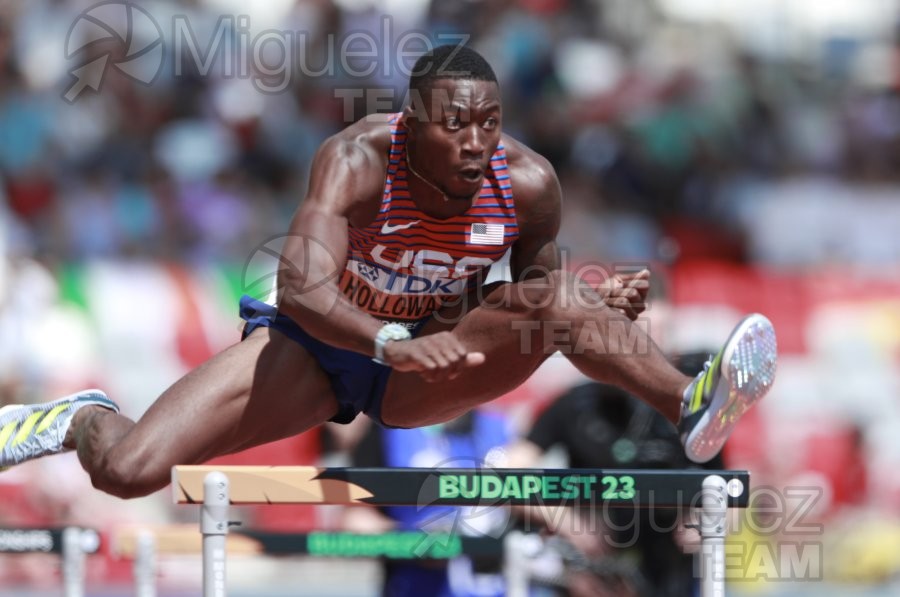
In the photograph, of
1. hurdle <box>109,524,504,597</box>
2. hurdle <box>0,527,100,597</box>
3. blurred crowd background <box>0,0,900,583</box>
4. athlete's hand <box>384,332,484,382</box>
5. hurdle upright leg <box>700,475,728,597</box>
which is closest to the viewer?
athlete's hand <box>384,332,484,382</box>

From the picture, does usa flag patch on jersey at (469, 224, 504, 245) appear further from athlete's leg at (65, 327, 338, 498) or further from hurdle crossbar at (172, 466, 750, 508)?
hurdle crossbar at (172, 466, 750, 508)

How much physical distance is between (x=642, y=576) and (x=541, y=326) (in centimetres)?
244

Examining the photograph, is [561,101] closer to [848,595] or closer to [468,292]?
[848,595]

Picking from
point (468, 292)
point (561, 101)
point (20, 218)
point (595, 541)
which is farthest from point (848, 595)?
point (20, 218)

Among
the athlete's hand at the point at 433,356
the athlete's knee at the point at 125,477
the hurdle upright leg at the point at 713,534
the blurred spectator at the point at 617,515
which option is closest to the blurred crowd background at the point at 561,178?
the blurred spectator at the point at 617,515

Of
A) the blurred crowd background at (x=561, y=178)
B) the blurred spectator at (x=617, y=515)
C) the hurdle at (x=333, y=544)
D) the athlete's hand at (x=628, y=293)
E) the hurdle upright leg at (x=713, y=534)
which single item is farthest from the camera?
the blurred crowd background at (x=561, y=178)

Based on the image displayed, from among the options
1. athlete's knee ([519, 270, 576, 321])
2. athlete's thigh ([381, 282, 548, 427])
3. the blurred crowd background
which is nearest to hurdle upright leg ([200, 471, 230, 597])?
athlete's thigh ([381, 282, 548, 427])

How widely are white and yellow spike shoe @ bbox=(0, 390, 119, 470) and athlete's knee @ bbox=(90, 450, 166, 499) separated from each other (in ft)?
1.10

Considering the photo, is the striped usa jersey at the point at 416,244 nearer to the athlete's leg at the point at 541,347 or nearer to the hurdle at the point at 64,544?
the athlete's leg at the point at 541,347

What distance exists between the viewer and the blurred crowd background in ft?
34.1

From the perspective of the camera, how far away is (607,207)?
12.4 m

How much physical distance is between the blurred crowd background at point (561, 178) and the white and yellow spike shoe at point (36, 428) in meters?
4.53

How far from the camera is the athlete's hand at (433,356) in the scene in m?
4.18

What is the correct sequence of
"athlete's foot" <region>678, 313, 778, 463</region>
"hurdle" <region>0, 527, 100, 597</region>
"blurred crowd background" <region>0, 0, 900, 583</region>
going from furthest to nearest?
1. "blurred crowd background" <region>0, 0, 900, 583</region>
2. "hurdle" <region>0, 527, 100, 597</region>
3. "athlete's foot" <region>678, 313, 778, 463</region>
